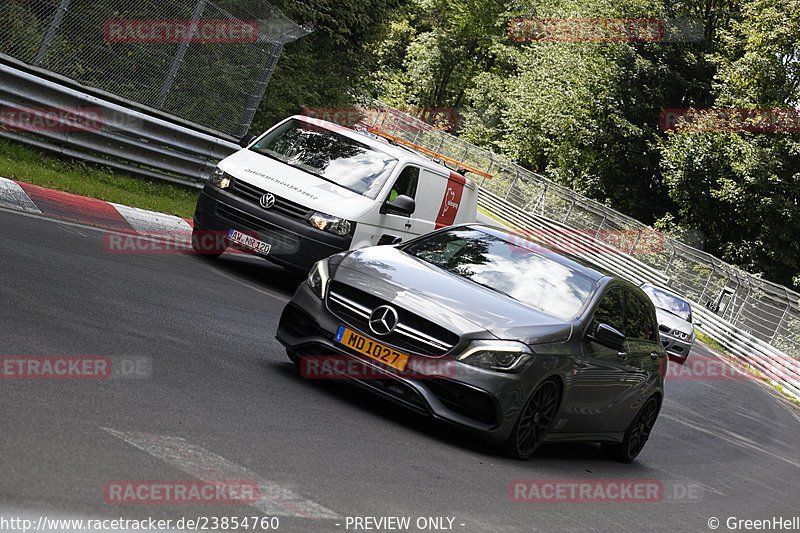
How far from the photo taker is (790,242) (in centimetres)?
4206

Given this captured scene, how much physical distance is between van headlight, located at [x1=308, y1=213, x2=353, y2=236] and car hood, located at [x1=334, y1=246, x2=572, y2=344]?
11.6 ft

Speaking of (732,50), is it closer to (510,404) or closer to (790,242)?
(790,242)

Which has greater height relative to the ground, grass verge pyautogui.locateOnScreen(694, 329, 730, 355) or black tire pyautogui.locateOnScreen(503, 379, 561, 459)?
black tire pyautogui.locateOnScreen(503, 379, 561, 459)

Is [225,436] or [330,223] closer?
[225,436]

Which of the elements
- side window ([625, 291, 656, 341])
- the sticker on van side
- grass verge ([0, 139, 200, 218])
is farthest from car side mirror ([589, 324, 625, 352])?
grass verge ([0, 139, 200, 218])

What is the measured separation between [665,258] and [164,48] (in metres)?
28.3

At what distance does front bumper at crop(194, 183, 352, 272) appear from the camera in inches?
453

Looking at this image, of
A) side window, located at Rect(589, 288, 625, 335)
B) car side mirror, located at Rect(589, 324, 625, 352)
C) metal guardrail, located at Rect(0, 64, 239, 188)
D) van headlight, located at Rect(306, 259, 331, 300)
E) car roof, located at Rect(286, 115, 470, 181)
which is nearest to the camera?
van headlight, located at Rect(306, 259, 331, 300)

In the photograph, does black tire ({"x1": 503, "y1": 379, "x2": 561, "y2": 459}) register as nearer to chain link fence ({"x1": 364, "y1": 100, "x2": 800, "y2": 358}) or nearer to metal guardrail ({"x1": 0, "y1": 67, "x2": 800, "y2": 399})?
metal guardrail ({"x1": 0, "y1": 67, "x2": 800, "y2": 399})

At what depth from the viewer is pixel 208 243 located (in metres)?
12.3

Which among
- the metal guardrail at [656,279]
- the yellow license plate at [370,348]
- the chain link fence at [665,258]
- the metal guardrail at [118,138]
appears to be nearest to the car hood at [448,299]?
the yellow license plate at [370,348]

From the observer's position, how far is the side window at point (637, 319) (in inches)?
356

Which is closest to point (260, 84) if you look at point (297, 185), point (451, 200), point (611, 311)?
point (451, 200)

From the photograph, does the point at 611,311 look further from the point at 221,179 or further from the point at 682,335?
the point at 682,335
